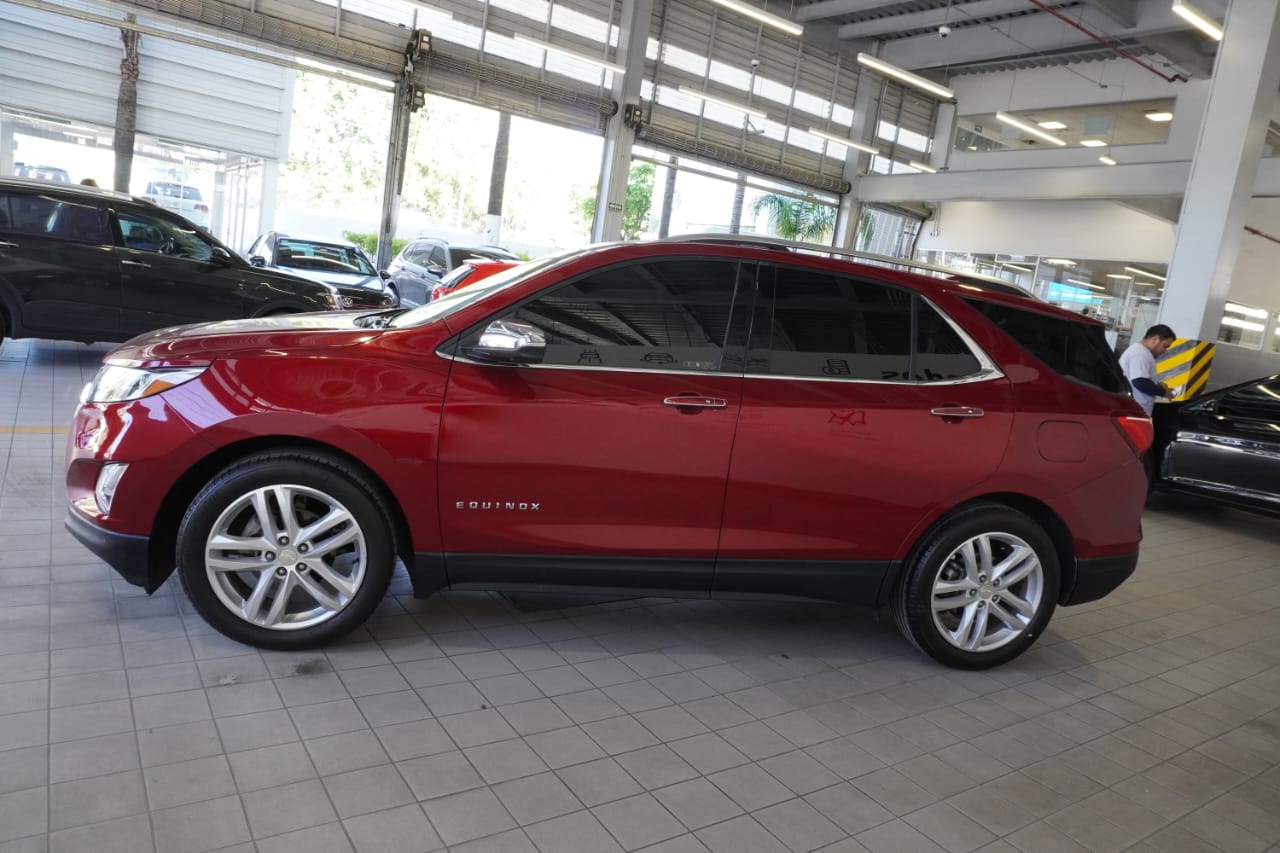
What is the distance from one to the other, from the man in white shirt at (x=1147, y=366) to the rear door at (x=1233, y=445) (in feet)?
1.08

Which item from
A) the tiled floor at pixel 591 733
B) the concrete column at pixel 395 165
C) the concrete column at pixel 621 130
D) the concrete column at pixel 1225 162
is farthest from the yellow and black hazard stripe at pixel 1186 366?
the concrete column at pixel 395 165

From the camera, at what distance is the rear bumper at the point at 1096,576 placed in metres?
3.89

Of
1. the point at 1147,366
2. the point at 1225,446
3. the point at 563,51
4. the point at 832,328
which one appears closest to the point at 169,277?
the point at 832,328

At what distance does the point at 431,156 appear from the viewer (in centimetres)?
1742

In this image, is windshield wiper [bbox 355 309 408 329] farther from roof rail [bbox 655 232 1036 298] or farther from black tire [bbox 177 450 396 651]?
roof rail [bbox 655 232 1036 298]

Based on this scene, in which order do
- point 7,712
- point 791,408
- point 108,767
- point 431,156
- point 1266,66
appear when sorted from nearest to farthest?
point 108,767 → point 7,712 → point 791,408 → point 1266,66 → point 431,156

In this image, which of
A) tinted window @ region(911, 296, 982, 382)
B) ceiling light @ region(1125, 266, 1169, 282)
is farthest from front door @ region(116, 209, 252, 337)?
ceiling light @ region(1125, 266, 1169, 282)

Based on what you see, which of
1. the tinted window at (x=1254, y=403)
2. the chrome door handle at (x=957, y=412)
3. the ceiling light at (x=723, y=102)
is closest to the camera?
the chrome door handle at (x=957, y=412)

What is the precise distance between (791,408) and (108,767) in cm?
246

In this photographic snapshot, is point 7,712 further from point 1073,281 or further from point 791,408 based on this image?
point 1073,281

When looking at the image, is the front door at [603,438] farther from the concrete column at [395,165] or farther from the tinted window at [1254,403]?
the concrete column at [395,165]

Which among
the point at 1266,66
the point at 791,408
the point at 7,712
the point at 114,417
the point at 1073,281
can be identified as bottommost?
the point at 7,712

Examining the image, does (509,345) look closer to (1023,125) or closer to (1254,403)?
(1254,403)

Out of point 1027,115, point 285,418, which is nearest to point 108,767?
point 285,418
